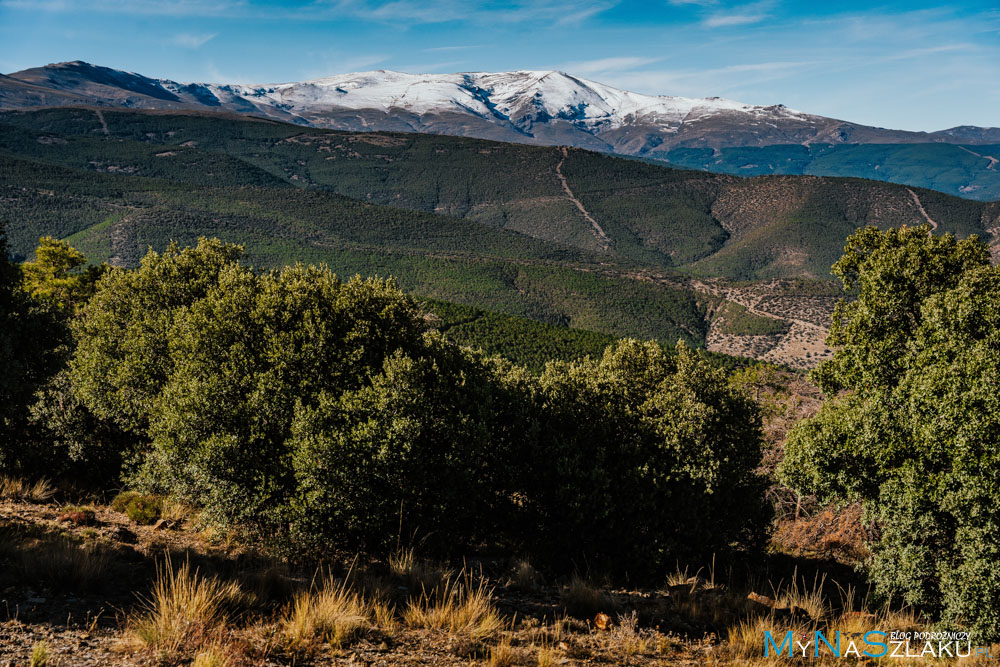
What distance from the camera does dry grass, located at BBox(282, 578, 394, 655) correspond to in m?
8.65

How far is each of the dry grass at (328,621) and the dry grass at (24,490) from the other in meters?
10.7

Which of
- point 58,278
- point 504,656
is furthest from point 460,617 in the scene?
point 58,278

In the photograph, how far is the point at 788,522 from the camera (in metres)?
25.9

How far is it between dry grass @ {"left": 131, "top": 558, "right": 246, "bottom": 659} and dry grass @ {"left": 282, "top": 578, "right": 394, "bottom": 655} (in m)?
0.99

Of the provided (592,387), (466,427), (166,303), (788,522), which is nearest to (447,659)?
(466,427)

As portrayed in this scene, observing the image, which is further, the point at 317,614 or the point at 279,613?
the point at 279,613

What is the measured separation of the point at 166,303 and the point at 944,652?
2476 centimetres

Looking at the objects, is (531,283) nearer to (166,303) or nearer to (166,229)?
(166,229)

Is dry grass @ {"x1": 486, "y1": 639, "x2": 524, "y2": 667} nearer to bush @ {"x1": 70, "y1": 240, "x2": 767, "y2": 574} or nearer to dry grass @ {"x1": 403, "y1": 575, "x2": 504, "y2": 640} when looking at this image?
dry grass @ {"x1": 403, "y1": 575, "x2": 504, "y2": 640}

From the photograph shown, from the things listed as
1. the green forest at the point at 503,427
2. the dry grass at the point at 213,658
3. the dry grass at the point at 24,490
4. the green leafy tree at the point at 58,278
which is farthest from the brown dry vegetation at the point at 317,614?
the green leafy tree at the point at 58,278

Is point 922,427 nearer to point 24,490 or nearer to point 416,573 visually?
point 416,573

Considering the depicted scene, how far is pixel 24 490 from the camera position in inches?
633

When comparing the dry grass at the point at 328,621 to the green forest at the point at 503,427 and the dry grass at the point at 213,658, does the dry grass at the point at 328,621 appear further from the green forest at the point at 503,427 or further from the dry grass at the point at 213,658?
the green forest at the point at 503,427

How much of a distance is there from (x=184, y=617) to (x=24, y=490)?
11442mm
